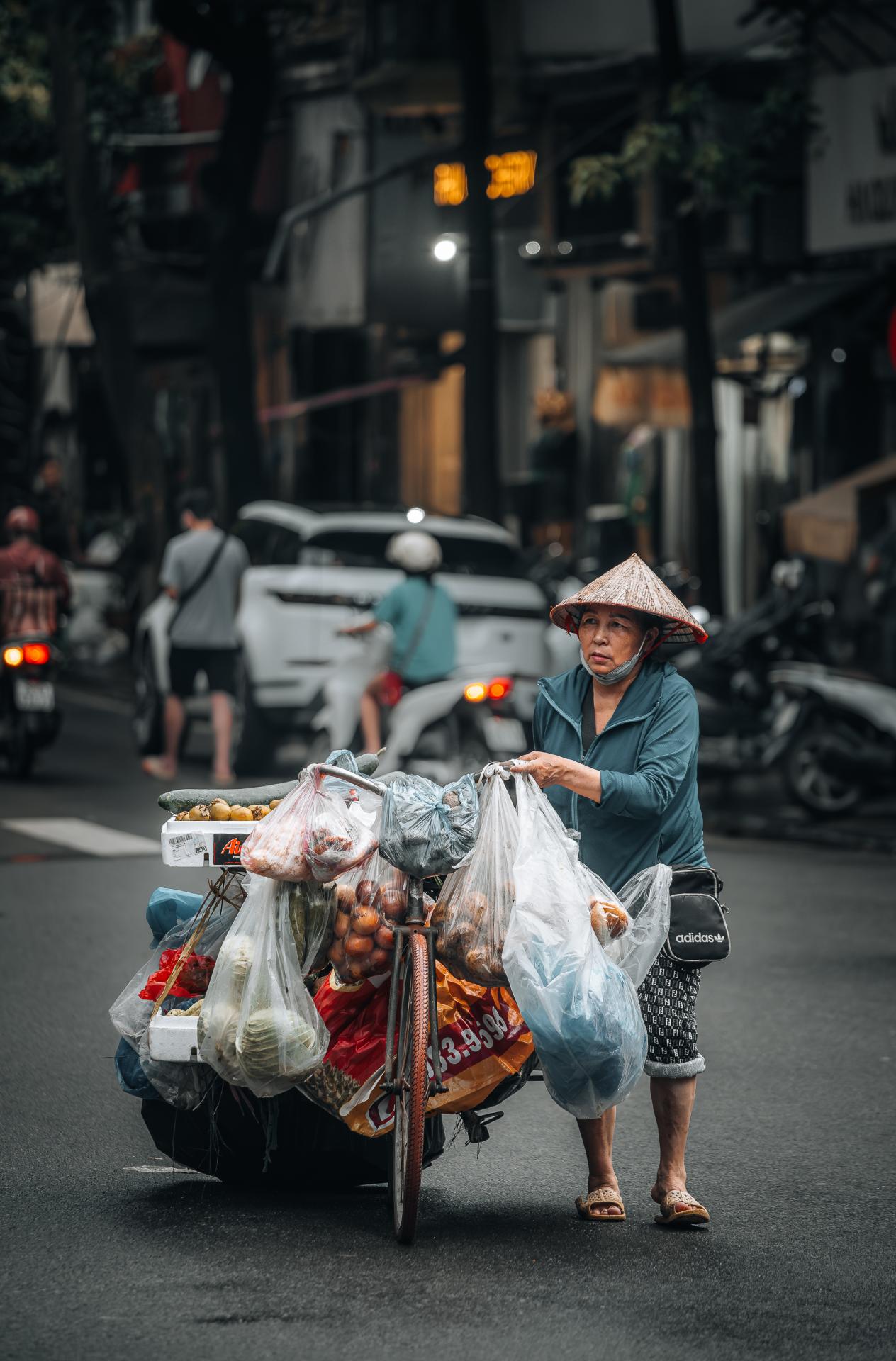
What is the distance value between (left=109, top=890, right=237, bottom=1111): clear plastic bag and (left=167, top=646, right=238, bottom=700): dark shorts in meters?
9.28

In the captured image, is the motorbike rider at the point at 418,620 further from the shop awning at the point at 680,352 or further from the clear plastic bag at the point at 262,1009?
the clear plastic bag at the point at 262,1009

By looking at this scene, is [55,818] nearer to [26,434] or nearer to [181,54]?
[181,54]

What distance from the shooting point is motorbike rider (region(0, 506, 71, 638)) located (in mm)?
15023

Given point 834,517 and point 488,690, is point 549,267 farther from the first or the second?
point 488,690

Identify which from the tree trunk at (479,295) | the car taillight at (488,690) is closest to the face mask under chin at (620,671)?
the car taillight at (488,690)

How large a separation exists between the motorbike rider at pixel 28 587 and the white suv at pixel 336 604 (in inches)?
51.7

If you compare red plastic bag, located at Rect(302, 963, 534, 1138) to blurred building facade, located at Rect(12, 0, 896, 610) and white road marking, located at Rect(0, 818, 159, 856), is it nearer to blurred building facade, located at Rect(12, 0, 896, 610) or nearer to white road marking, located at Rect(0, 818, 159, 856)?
white road marking, located at Rect(0, 818, 159, 856)

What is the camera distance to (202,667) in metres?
15.0

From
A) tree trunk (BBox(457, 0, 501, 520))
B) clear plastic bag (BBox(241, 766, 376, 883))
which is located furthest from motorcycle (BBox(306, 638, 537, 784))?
clear plastic bag (BBox(241, 766, 376, 883))

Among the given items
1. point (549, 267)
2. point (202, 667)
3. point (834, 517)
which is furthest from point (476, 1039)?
point (549, 267)

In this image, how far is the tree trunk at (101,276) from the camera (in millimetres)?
24000

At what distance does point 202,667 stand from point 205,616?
1.28 ft

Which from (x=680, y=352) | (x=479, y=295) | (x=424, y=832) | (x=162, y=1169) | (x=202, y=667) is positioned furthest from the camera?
(x=680, y=352)

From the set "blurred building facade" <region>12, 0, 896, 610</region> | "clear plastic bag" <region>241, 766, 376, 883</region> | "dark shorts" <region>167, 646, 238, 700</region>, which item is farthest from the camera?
"blurred building facade" <region>12, 0, 896, 610</region>
